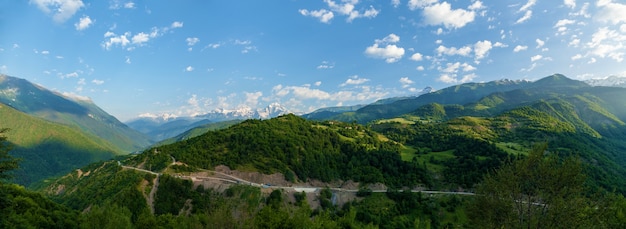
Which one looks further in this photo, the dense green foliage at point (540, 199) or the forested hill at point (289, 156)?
the forested hill at point (289, 156)

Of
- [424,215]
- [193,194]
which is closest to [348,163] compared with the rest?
[424,215]

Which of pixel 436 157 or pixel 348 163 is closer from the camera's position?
pixel 348 163

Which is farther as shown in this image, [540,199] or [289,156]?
[289,156]

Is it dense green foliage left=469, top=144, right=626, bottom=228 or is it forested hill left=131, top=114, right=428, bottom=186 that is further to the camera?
forested hill left=131, top=114, right=428, bottom=186

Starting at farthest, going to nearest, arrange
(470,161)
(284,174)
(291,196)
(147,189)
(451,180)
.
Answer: (470,161), (451,180), (284,174), (291,196), (147,189)

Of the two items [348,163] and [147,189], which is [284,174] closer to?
[348,163]

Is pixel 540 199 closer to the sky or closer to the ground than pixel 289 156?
closer to the sky

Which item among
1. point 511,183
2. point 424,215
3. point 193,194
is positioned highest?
point 511,183

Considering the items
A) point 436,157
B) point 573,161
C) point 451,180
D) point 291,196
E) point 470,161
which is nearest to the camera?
point 573,161
